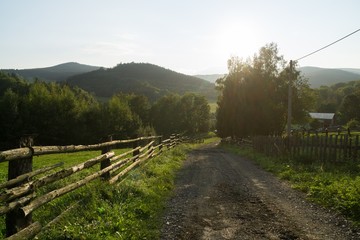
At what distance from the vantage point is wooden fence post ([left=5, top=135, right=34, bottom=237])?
4.48 m

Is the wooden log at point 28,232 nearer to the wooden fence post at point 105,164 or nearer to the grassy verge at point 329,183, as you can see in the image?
the wooden fence post at point 105,164

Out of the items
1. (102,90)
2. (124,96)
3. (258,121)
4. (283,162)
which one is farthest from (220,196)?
(102,90)

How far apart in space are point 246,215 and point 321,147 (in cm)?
987

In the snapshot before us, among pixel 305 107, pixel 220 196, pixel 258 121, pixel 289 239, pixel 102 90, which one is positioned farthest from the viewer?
pixel 102 90

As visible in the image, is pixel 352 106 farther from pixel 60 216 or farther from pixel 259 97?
pixel 60 216

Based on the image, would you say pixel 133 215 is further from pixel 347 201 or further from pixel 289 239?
pixel 347 201

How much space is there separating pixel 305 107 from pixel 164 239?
4536 centimetres

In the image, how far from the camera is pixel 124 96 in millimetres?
94188

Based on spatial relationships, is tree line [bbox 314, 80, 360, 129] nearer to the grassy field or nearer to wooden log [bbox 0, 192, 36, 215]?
the grassy field

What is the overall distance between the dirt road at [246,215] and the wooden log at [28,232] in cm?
227

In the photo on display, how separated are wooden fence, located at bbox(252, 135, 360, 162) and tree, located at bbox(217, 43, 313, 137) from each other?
2267 centimetres

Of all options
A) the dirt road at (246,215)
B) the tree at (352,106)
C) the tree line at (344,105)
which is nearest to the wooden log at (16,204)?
the dirt road at (246,215)

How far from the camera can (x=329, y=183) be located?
1025 cm

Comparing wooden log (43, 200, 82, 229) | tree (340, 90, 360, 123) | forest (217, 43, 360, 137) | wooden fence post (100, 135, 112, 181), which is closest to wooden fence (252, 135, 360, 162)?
wooden fence post (100, 135, 112, 181)
